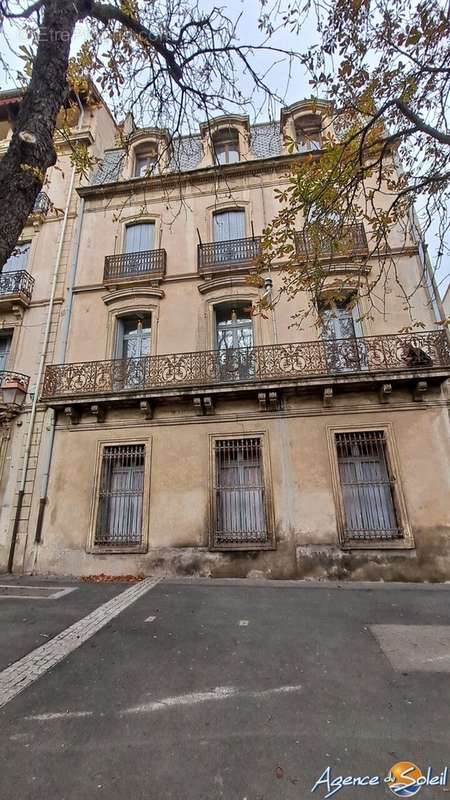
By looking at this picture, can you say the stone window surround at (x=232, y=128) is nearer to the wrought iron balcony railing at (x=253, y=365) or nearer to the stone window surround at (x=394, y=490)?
the wrought iron balcony railing at (x=253, y=365)

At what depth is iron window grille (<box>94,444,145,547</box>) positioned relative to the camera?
8234 mm

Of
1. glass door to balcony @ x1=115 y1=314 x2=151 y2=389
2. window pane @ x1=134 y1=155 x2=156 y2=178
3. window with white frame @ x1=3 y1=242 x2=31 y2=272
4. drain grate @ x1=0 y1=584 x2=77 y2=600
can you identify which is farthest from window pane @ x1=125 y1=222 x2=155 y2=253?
drain grate @ x1=0 y1=584 x2=77 y2=600

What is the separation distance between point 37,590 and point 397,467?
7733 millimetres

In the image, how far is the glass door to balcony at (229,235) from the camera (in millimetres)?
10336

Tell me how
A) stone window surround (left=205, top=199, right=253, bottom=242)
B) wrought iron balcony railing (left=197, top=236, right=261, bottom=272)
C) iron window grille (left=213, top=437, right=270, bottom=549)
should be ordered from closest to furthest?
iron window grille (left=213, top=437, right=270, bottom=549) → wrought iron balcony railing (left=197, top=236, right=261, bottom=272) → stone window surround (left=205, top=199, right=253, bottom=242)

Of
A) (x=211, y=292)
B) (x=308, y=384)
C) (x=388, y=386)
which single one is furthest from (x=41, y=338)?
(x=388, y=386)

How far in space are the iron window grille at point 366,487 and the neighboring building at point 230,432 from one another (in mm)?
29

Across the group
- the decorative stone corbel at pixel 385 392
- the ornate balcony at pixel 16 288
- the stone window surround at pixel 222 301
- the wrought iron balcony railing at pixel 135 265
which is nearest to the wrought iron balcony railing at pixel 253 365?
the decorative stone corbel at pixel 385 392

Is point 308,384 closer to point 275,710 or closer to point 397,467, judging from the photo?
point 397,467

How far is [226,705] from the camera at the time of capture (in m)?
2.75

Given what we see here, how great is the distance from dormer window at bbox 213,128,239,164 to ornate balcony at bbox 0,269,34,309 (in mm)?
7784

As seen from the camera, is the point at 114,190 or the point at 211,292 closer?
the point at 211,292

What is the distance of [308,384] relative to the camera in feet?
26.6

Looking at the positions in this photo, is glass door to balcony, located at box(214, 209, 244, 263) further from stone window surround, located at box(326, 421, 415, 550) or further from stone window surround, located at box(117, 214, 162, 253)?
stone window surround, located at box(326, 421, 415, 550)
